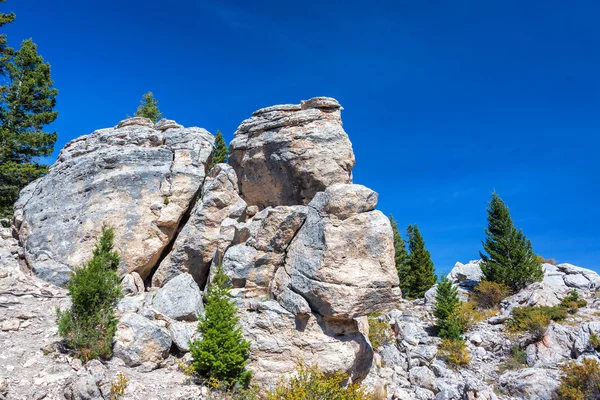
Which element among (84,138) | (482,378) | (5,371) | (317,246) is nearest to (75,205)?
(84,138)

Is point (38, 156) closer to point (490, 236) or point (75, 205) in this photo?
point (75, 205)

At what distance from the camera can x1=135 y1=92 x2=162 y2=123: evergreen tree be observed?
48.3 metres

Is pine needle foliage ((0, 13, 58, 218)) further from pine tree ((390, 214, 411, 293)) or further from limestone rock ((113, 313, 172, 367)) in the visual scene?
pine tree ((390, 214, 411, 293))

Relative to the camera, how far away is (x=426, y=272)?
50656mm

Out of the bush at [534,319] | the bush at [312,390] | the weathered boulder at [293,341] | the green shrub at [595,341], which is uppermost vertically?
the bush at [534,319]

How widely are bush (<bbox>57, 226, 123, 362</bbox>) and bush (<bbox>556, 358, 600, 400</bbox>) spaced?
2280 centimetres

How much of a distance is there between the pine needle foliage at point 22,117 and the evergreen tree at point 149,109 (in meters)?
13.8

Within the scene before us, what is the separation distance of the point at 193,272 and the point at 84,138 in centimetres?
1503

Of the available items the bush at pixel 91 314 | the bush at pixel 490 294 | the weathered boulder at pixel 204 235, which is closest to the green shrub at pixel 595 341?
the bush at pixel 490 294

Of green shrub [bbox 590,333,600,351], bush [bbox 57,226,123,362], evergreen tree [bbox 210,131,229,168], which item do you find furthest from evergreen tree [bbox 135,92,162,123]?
green shrub [bbox 590,333,600,351]

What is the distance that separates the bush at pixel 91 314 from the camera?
1348 cm

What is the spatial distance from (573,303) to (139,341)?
117ft

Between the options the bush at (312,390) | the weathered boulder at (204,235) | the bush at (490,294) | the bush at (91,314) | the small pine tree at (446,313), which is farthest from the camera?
the bush at (490,294)

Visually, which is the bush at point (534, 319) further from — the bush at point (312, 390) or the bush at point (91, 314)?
the bush at point (91, 314)
